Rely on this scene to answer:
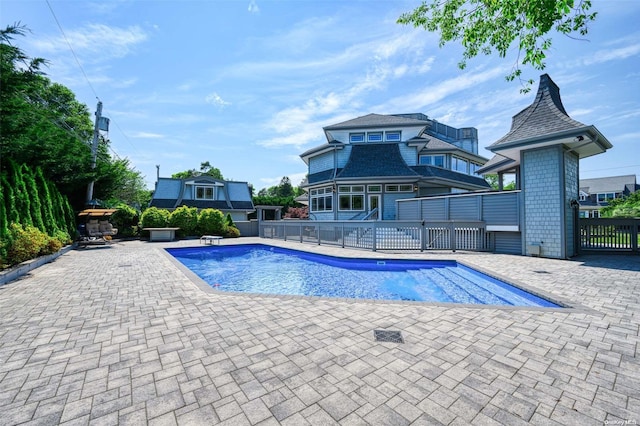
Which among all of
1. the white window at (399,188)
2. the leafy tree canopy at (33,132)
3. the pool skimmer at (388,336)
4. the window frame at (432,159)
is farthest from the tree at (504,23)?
the window frame at (432,159)

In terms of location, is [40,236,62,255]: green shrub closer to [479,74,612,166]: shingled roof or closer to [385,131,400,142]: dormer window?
[479,74,612,166]: shingled roof

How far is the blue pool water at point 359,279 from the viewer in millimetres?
6371

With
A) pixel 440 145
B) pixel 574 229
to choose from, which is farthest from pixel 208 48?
pixel 440 145

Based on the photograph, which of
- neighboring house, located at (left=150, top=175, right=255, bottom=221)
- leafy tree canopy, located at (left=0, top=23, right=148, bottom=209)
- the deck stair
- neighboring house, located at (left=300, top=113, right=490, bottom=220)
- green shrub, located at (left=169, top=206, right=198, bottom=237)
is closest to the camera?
leafy tree canopy, located at (left=0, top=23, right=148, bottom=209)

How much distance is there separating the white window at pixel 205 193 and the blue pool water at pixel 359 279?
15.7 m

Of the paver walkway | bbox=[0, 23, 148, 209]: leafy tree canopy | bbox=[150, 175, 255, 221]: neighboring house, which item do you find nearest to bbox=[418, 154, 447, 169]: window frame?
bbox=[150, 175, 255, 221]: neighboring house

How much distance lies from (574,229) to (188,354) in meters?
13.2

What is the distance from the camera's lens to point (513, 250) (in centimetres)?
1060

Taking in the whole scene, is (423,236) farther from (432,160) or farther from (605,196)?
(605,196)

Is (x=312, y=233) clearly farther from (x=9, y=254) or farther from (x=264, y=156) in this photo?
(x=264, y=156)

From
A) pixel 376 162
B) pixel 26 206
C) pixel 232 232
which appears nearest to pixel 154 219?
pixel 232 232

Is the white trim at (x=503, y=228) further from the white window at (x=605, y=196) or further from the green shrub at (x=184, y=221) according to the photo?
the white window at (x=605, y=196)

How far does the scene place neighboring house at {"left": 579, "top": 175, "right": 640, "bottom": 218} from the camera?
4277 cm

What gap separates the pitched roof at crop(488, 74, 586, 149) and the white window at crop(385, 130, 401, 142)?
1059cm
